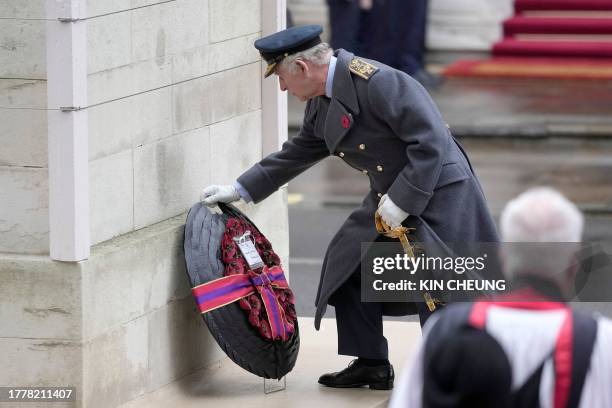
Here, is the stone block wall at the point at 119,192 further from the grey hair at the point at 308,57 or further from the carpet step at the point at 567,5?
the carpet step at the point at 567,5

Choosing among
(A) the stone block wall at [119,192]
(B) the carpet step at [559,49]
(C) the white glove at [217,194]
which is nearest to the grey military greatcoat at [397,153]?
(C) the white glove at [217,194]

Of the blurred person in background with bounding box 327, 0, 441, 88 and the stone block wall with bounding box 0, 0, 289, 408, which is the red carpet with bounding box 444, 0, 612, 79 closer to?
the blurred person in background with bounding box 327, 0, 441, 88

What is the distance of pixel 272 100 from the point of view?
7.15 meters

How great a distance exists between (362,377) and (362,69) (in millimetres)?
1329

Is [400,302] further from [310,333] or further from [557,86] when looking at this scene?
[557,86]

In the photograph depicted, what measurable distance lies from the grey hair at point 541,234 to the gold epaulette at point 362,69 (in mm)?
2562

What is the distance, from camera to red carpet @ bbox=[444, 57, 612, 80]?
17.3 metres

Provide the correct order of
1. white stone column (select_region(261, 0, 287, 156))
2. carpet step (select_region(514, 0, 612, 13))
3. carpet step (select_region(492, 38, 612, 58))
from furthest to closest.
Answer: carpet step (select_region(514, 0, 612, 13)), carpet step (select_region(492, 38, 612, 58)), white stone column (select_region(261, 0, 287, 156))

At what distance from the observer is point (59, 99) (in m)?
5.57

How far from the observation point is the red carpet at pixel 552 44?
57.8 feet

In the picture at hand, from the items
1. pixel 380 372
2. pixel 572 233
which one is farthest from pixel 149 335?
pixel 572 233

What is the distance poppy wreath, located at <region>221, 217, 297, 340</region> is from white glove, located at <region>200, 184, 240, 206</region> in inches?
4.2

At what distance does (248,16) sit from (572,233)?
3.75 meters

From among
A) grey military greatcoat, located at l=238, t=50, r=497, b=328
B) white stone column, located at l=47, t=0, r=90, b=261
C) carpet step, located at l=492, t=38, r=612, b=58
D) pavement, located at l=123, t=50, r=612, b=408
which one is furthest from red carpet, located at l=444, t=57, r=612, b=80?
white stone column, located at l=47, t=0, r=90, b=261
